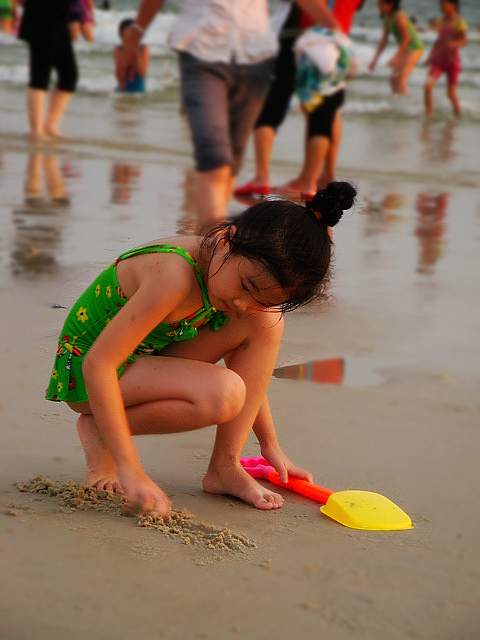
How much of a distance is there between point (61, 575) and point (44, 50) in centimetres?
643

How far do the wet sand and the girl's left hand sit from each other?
0.06 m

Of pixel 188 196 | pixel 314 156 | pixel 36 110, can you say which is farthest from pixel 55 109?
pixel 314 156

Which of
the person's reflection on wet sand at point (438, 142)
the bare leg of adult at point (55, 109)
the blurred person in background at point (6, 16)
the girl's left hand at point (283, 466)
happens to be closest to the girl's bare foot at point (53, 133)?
the bare leg of adult at point (55, 109)

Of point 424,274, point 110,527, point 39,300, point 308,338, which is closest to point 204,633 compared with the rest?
point 110,527

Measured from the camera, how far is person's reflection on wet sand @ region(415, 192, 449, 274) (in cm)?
456

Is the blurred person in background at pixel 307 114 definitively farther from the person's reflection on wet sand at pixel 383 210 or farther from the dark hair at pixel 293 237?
the dark hair at pixel 293 237

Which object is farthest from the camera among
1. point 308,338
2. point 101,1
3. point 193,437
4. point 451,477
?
point 101,1

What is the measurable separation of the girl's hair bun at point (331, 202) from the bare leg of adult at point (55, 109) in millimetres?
6111

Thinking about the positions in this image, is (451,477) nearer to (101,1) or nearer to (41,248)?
(41,248)

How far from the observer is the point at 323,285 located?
81.7 inches

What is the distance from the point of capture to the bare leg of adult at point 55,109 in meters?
7.68

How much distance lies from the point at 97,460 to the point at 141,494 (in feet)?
1.01

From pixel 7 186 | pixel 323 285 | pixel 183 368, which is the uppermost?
pixel 323 285

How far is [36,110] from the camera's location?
773 centimetres
